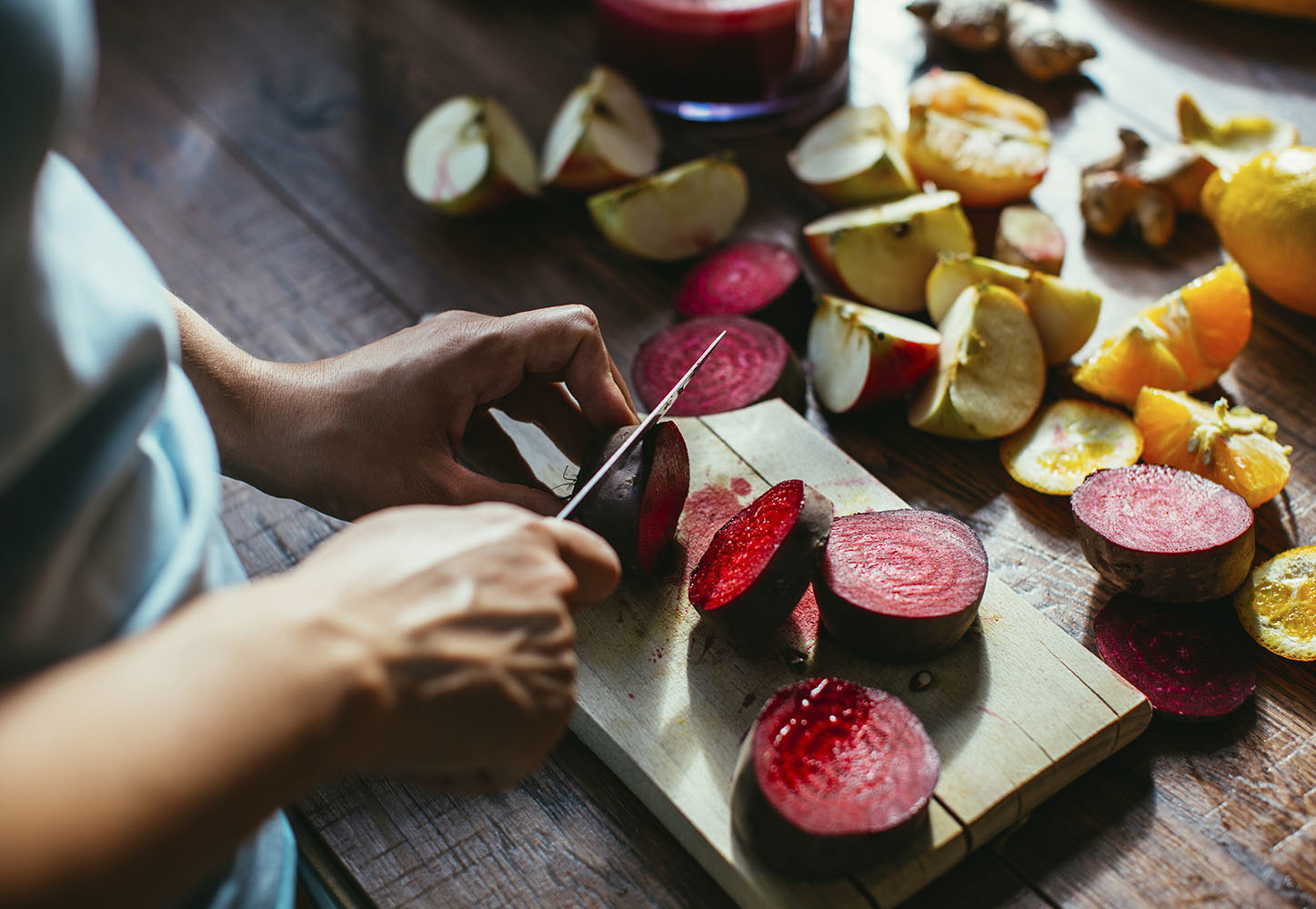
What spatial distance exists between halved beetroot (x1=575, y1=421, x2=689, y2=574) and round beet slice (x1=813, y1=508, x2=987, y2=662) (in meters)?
0.21

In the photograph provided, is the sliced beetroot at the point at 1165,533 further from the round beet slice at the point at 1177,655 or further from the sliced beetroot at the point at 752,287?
the sliced beetroot at the point at 752,287

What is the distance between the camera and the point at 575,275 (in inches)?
78.2

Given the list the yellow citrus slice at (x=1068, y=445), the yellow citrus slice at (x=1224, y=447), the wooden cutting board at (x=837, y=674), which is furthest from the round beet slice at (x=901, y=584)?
the yellow citrus slice at (x=1224, y=447)

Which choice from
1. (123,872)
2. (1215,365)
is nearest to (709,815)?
(123,872)

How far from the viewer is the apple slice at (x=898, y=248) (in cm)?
176

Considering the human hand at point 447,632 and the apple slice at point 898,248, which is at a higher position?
the human hand at point 447,632

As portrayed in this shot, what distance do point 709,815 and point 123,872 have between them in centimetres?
61

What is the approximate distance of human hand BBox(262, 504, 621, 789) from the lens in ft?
2.51

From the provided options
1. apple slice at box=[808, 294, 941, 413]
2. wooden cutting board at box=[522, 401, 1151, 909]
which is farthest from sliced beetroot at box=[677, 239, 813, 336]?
wooden cutting board at box=[522, 401, 1151, 909]

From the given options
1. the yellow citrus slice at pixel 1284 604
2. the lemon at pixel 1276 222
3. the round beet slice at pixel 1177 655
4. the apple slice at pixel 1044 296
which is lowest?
the round beet slice at pixel 1177 655

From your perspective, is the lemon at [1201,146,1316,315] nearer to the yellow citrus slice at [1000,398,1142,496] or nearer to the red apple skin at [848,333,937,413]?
the yellow citrus slice at [1000,398,1142,496]

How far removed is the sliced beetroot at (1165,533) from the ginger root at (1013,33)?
121 cm

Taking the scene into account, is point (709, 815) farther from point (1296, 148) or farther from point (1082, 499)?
point (1296, 148)

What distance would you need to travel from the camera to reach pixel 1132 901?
1.08m
